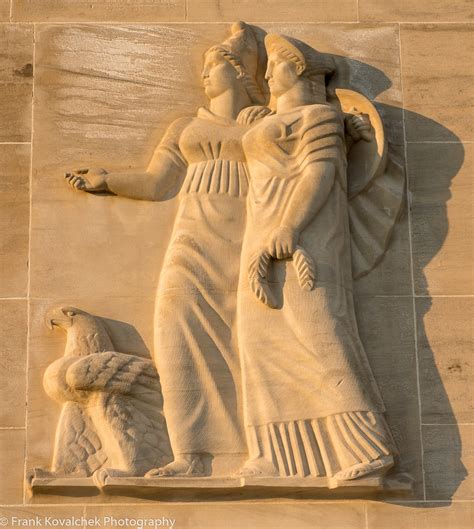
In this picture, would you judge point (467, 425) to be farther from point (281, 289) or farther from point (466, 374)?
point (281, 289)

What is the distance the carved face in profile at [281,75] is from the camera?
1302cm

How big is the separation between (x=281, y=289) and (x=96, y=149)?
1.88m

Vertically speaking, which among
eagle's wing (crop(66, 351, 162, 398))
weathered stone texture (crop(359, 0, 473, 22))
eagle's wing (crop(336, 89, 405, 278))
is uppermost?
weathered stone texture (crop(359, 0, 473, 22))

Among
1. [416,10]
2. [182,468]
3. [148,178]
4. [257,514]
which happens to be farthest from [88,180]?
[416,10]

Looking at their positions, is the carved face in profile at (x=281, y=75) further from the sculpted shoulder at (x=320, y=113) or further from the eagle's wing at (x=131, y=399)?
the eagle's wing at (x=131, y=399)

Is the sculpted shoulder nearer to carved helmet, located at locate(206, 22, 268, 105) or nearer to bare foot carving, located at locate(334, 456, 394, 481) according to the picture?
carved helmet, located at locate(206, 22, 268, 105)

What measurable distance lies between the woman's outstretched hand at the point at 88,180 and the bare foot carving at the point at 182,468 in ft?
7.15

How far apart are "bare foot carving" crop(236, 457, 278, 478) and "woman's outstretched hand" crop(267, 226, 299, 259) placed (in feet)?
4.89

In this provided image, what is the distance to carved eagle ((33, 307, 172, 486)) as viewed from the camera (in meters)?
12.1

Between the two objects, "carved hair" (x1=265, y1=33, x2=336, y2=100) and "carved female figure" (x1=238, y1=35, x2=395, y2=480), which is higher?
"carved hair" (x1=265, y1=33, x2=336, y2=100)

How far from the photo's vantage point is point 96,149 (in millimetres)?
13109

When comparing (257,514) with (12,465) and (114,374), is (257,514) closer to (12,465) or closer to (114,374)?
(114,374)

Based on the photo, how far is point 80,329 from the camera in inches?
490

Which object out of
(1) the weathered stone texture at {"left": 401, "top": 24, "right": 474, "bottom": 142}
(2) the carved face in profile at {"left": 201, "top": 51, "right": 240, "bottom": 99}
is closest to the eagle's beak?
(2) the carved face in profile at {"left": 201, "top": 51, "right": 240, "bottom": 99}
